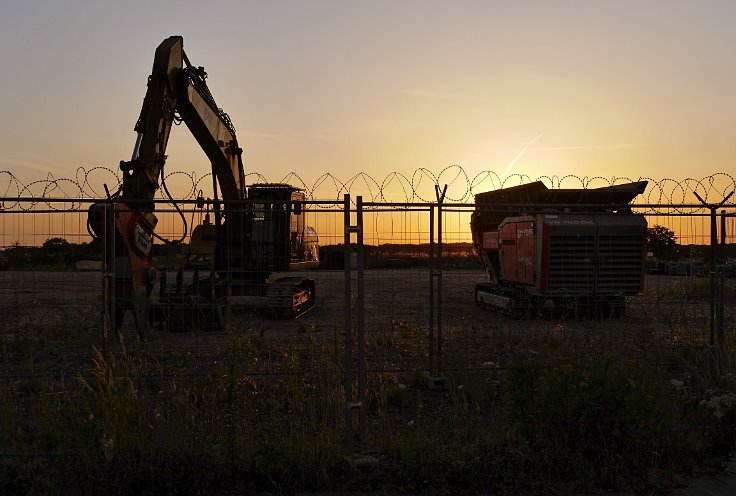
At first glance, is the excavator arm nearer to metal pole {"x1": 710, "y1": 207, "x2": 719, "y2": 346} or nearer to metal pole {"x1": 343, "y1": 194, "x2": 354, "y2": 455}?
metal pole {"x1": 343, "y1": 194, "x2": 354, "y2": 455}

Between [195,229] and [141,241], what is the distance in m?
3.56

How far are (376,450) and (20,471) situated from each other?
2.89 metres

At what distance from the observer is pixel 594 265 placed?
13211 millimetres

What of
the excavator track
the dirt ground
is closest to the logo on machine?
the dirt ground

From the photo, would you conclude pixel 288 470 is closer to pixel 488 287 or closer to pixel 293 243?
pixel 293 243

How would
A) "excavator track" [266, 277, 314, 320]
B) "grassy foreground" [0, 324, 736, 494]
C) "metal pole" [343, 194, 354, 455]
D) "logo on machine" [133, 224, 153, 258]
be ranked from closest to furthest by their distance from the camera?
"grassy foreground" [0, 324, 736, 494] → "metal pole" [343, 194, 354, 455] → "logo on machine" [133, 224, 153, 258] → "excavator track" [266, 277, 314, 320]

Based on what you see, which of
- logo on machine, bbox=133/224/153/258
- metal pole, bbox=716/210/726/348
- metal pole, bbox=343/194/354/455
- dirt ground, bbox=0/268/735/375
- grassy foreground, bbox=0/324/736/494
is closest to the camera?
grassy foreground, bbox=0/324/736/494

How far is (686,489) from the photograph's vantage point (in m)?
4.53

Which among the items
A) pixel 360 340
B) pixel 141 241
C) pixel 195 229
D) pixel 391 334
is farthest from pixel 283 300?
pixel 360 340

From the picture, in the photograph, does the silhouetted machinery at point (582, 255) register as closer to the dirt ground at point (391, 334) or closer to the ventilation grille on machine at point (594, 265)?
the ventilation grille on machine at point (594, 265)

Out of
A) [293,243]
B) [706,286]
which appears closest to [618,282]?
[706,286]

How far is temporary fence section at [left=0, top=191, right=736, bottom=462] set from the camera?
6.84 m

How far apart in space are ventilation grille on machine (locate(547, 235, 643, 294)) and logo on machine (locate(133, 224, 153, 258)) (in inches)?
339

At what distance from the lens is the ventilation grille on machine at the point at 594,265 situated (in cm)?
1303
